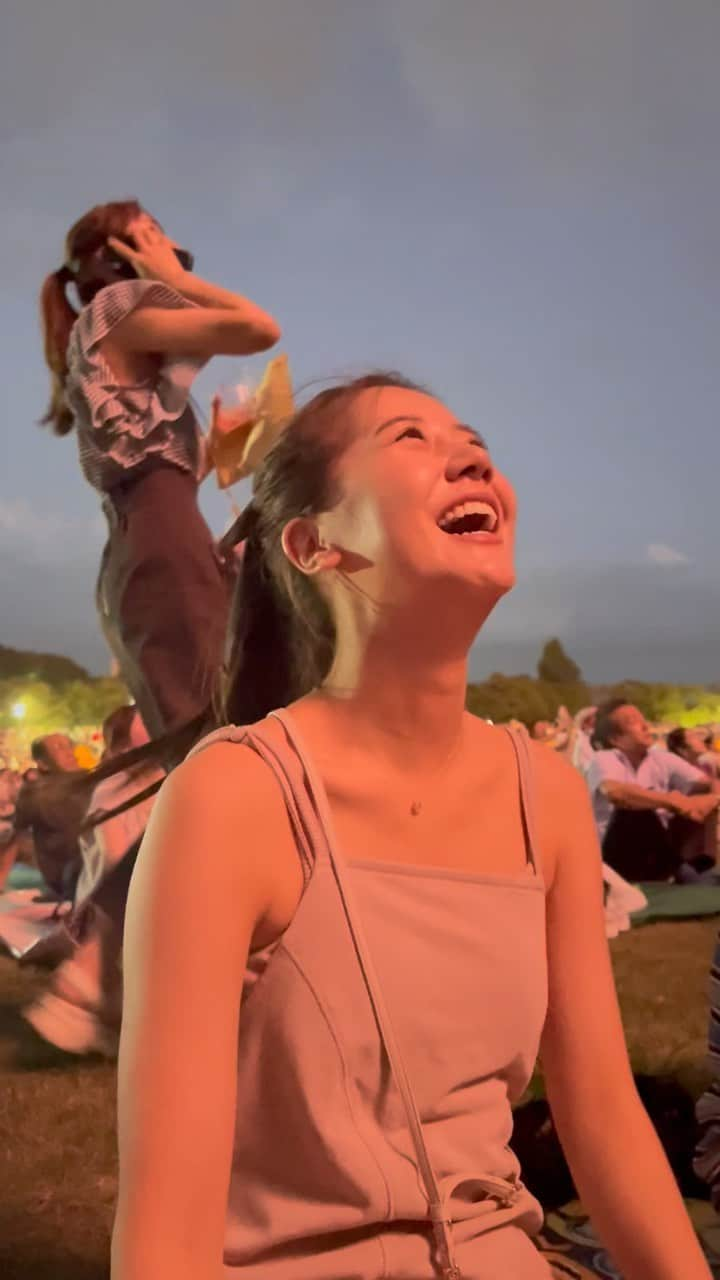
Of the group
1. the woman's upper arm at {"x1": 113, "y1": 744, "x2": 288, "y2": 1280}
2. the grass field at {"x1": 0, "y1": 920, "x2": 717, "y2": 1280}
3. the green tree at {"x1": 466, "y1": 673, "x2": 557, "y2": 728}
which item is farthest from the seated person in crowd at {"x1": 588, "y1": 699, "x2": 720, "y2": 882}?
the woman's upper arm at {"x1": 113, "y1": 744, "x2": 288, "y2": 1280}

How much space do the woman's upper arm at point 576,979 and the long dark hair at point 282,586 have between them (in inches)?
8.1

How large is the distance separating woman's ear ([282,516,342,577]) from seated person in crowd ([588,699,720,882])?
3.21 m

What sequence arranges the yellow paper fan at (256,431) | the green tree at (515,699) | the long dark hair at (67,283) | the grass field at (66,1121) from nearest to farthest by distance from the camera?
the grass field at (66,1121) → the yellow paper fan at (256,431) → the long dark hair at (67,283) → the green tree at (515,699)

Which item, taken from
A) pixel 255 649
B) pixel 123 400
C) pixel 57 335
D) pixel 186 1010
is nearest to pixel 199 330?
pixel 123 400

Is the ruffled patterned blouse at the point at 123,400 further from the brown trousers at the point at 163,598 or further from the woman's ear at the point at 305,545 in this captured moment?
the woman's ear at the point at 305,545

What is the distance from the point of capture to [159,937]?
68 cm

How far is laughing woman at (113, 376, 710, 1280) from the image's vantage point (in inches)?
26.7

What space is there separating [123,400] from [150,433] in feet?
0.20

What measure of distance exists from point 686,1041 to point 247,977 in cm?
158

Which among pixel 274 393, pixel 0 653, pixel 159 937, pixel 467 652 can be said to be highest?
pixel 274 393

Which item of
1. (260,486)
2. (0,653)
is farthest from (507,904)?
(0,653)

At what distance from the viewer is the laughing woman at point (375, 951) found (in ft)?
2.23

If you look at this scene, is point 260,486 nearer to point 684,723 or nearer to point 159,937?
point 159,937

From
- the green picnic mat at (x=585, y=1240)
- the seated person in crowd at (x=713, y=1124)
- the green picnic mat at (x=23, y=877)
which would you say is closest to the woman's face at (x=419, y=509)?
the seated person in crowd at (x=713, y=1124)
